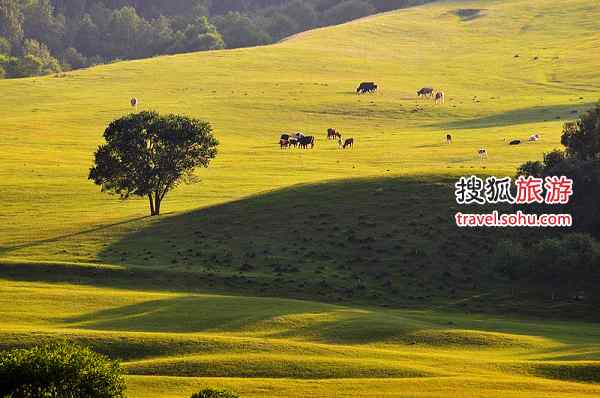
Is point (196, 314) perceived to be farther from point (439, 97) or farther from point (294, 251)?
point (439, 97)

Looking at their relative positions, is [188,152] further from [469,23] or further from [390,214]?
[469,23]

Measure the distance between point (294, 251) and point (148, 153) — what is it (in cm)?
1469

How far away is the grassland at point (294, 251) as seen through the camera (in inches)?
1524

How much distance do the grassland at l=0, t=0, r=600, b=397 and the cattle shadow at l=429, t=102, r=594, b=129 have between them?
1.78 feet

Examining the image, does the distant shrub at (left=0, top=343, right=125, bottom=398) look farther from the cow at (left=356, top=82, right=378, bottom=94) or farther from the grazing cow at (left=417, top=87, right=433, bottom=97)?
the cow at (left=356, top=82, right=378, bottom=94)

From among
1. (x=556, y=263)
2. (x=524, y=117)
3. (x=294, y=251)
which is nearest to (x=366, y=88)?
(x=524, y=117)

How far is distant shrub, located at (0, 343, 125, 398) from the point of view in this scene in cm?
2692

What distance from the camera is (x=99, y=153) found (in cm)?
7212

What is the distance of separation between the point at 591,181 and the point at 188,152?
26.0 metres

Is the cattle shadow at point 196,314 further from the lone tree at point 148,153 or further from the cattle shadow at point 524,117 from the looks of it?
the cattle shadow at point 524,117

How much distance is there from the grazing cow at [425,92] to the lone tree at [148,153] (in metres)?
55.2

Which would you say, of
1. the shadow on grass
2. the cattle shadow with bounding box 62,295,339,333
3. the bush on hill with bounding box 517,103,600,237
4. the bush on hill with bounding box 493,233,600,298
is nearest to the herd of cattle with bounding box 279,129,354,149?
the shadow on grass

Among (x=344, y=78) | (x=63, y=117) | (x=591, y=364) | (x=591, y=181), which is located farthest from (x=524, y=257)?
(x=344, y=78)

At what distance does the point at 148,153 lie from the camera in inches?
2840
